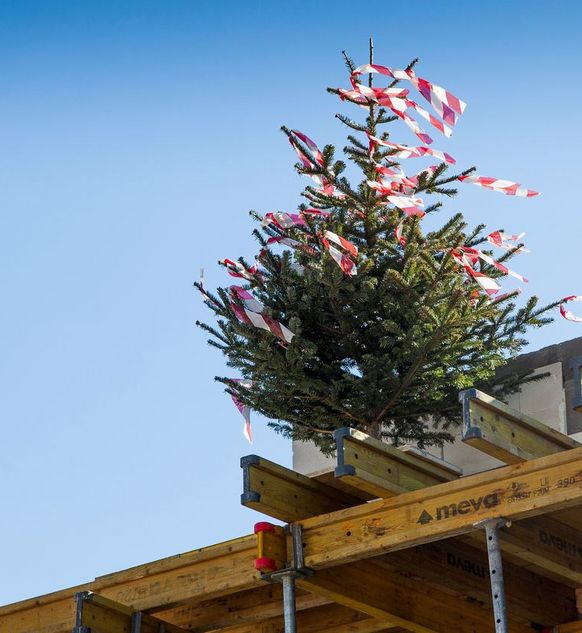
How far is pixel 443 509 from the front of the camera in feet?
32.9

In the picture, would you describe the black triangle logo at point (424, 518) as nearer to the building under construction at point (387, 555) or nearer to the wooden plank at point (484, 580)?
the building under construction at point (387, 555)

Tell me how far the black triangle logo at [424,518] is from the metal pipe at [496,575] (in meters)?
0.47

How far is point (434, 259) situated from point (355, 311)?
95cm

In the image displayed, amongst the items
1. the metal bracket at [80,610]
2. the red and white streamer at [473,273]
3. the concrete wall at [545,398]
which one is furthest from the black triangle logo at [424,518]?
the concrete wall at [545,398]

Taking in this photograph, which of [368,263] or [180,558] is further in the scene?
[368,263]

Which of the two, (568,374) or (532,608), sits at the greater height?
(568,374)

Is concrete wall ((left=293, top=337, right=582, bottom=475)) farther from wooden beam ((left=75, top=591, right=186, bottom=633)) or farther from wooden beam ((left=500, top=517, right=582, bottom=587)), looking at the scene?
wooden beam ((left=500, top=517, right=582, bottom=587))

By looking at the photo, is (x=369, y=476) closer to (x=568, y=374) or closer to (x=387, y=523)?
(x=387, y=523)

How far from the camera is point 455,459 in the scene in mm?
15000

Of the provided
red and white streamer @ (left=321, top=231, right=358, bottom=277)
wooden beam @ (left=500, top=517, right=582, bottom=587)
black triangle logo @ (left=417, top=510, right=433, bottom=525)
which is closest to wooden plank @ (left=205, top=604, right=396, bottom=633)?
wooden beam @ (left=500, top=517, right=582, bottom=587)

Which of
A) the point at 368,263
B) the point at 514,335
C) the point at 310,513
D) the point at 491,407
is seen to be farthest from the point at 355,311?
the point at 491,407

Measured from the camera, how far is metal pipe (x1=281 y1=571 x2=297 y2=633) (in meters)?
10.3

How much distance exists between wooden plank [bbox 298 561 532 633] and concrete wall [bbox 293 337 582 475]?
285cm

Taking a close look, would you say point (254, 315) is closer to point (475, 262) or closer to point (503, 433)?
point (475, 262)
